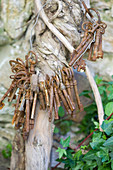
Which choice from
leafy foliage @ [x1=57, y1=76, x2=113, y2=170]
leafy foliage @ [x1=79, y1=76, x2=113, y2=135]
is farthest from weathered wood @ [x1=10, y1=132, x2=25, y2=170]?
leafy foliage @ [x1=79, y1=76, x2=113, y2=135]

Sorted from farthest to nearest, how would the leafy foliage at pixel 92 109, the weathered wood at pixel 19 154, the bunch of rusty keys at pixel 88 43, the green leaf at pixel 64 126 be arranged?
the green leaf at pixel 64 126 < the leafy foliage at pixel 92 109 < the weathered wood at pixel 19 154 < the bunch of rusty keys at pixel 88 43

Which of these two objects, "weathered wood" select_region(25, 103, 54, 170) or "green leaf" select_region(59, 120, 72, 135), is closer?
"weathered wood" select_region(25, 103, 54, 170)

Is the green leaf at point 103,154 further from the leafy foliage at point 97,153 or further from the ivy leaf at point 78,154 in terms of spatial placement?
the ivy leaf at point 78,154

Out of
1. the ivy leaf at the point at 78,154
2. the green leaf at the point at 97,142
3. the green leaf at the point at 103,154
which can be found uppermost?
the green leaf at the point at 97,142

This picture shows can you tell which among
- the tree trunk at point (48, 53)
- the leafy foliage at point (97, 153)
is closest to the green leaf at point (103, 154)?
the leafy foliage at point (97, 153)

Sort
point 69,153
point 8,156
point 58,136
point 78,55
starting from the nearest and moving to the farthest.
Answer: point 78,55
point 69,153
point 8,156
point 58,136

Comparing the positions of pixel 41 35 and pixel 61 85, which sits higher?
pixel 41 35

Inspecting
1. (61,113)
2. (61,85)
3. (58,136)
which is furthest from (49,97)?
(58,136)

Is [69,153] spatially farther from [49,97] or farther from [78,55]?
[78,55]

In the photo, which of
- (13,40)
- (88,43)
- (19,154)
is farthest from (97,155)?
(13,40)

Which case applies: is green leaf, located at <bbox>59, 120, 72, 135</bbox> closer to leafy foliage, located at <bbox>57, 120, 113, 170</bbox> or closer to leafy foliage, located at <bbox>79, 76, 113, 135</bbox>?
leafy foliage, located at <bbox>79, 76, 113, 135</bbox>

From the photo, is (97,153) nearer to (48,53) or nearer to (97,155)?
(97,155)
